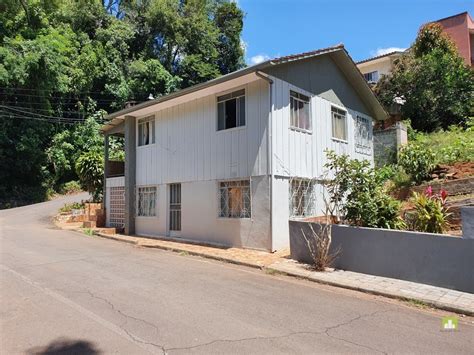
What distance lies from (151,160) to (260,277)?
899 cm

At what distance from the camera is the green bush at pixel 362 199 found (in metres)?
9.45

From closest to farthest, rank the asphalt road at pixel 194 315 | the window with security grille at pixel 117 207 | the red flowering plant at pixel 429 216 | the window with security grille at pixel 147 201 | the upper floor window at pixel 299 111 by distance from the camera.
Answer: the asphalt road at pixel 194 315, the red flowering plant at pixel 429 216, the upper floor window at pixel 299 111, the window with security grille at pixel 147 201, the window with security grille at pixel 117 207

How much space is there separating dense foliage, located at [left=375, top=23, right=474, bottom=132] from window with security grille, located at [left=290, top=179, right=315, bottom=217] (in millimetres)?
13614

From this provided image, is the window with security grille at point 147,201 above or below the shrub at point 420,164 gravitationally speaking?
below

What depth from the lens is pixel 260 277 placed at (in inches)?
359

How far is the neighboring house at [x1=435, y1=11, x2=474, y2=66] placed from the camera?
103 feet

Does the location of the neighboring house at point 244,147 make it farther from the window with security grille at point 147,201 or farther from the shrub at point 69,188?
the shrub at point 69,188

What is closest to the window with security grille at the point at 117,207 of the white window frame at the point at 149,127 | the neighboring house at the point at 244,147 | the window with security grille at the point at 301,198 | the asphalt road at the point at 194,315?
the neighboring house at the point at 244,147

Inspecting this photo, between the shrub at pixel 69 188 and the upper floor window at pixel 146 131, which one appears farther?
the shrub at pixel 69 188

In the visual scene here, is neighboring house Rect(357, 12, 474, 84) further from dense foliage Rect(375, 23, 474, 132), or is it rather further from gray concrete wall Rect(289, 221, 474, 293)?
gray concrete wall Rect(289, 221, 474, 293)

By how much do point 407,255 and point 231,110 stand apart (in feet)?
23.8

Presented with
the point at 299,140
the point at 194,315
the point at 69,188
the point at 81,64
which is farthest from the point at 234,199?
the point at 81,64

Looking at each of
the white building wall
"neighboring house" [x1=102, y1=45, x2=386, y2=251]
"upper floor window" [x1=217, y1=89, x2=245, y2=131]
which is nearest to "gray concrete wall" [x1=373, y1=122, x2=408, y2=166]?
"neighboring house" [x1=102, y1=45, x2=386, y2=251]

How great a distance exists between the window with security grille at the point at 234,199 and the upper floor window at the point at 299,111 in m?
2.58
